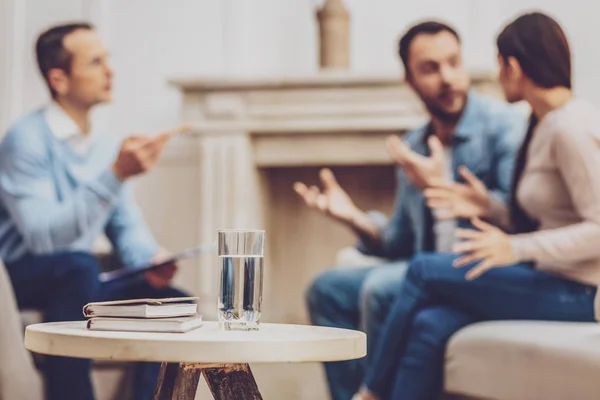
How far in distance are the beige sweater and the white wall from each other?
1834mm

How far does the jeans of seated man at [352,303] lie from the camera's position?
210cm

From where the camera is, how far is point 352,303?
2.36 meters

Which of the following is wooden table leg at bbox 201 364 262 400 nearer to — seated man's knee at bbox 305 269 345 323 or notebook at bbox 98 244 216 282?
notebook at bbox 98 244 216 282

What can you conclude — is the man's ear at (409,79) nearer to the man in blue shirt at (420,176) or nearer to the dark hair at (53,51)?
the man in blue shirt at (420,176)

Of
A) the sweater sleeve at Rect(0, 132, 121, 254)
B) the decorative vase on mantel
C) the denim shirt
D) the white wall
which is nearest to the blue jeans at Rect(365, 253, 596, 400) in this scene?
the denim shirt

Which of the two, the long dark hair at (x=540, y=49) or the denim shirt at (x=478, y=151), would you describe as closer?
the long dark hair at (x=540, y=49)

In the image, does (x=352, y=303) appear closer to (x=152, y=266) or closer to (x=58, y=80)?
(x=152, y=266)

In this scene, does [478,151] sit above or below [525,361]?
above

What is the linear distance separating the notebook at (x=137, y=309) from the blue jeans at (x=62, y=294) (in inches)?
32.4

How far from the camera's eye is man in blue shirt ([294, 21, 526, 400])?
2.11 metres

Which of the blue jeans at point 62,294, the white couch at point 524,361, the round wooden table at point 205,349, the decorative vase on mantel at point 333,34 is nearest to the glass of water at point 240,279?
the round wooden table at point 205,349

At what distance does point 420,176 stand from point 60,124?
37.5 inches

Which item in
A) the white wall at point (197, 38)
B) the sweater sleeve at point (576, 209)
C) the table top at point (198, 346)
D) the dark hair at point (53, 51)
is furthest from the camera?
Result: the white wall at point (197, 38)

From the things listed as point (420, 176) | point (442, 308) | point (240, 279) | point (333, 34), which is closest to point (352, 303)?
point (420, 176)
